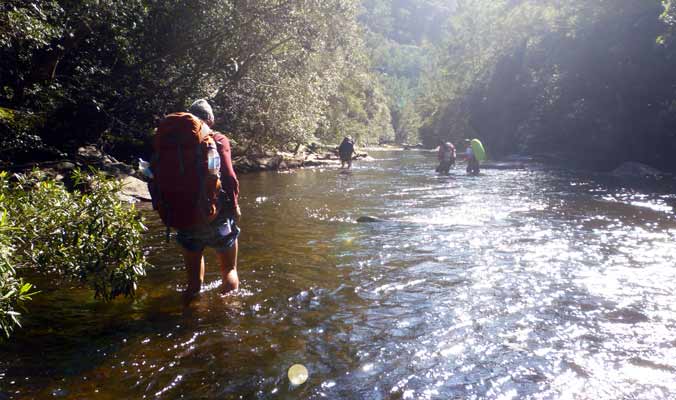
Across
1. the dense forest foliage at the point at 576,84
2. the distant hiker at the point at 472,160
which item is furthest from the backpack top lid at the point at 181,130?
the dense forest foliage at the point at 576,84

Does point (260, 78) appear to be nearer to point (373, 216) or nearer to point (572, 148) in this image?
point (373, 216)

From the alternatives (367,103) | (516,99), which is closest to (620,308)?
(516,99)

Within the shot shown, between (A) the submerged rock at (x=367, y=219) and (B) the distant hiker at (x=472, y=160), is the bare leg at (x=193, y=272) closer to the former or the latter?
(A) the submerged rock at (x=367, y=219)

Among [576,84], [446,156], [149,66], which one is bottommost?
[446,156]

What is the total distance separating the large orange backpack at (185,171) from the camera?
481 centimetres

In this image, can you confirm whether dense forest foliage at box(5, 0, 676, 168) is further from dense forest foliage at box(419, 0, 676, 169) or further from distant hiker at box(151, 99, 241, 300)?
distant hiker at box(151, 99, 241, 300)

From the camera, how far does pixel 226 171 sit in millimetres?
5184

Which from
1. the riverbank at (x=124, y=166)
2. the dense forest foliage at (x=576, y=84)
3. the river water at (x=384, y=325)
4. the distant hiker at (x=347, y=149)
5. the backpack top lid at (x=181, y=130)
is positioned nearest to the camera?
the river water at (x=384, y=325)

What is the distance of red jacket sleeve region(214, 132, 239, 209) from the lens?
515 centimetres

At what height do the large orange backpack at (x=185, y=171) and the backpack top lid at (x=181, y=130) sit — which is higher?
the backpack top lid at (x=181, y=130)

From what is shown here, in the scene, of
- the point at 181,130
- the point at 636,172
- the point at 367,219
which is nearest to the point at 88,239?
the point at 181,130

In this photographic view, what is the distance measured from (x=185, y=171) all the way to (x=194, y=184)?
6.1 inches

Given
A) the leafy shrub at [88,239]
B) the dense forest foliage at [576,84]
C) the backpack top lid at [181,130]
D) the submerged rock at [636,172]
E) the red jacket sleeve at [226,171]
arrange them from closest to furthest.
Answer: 1. the leafy shrub at [88,239]
2. the backpack top lid at [181,130]
3. the red jacket sleeve at [226,171]
4. the submerged rock at [636,172]
5. the dense forest foliage at [576,84]

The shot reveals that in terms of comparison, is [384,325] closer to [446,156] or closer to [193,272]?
[193,272]
